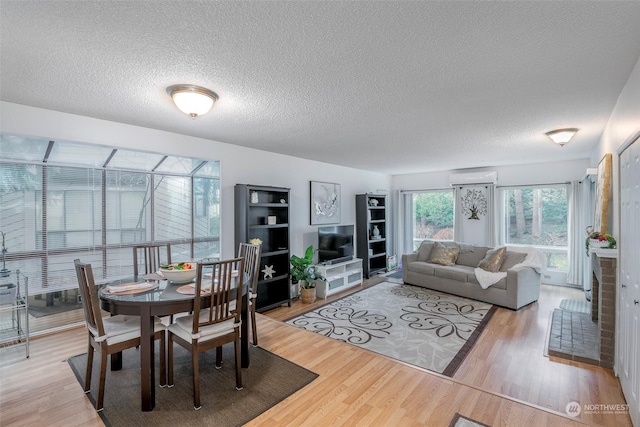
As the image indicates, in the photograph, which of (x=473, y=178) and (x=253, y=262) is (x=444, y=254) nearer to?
(x=473, y=178)

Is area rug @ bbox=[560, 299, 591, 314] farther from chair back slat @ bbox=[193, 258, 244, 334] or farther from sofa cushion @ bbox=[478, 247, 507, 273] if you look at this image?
chair back slat @ bbox=[193, 258, 244, 334]

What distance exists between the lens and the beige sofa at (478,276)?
4391 millimetres

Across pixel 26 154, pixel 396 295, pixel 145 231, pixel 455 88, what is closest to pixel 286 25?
pixel 455 88

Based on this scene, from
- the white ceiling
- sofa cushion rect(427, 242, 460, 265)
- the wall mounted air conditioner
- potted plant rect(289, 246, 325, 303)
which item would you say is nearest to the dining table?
the white ceiling

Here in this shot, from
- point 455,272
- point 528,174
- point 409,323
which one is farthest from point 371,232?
point 528,174

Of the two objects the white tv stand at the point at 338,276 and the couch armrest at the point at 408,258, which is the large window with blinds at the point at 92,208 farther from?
the couch armrest at the point at 408,258

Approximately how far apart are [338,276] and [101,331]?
375cm

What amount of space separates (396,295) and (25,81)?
5098 millimetres

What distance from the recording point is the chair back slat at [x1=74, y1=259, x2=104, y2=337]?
212 centimetres

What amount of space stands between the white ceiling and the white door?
2.24 feet

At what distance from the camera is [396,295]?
5.13 meters

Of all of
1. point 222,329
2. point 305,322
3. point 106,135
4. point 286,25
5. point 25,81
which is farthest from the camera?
point 305,322

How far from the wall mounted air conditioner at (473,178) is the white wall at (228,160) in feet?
5.93

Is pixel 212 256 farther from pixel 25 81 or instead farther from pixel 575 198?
pixel 575 198
